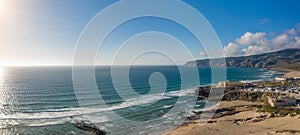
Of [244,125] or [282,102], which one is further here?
[282,102]

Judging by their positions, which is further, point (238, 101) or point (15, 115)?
point (238, 101)

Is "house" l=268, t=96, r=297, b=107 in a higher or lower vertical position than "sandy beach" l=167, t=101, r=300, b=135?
higher

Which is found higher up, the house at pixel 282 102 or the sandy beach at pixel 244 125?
the house at pixel 282 102

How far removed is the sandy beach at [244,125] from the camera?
2695 centimetres

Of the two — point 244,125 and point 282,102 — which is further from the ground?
point 282,102

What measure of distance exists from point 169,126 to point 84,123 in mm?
10493

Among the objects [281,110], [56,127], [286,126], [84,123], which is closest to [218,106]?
[281,110]

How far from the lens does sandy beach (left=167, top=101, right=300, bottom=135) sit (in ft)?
88.4

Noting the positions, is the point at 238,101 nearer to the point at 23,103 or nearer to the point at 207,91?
the point at 207,91

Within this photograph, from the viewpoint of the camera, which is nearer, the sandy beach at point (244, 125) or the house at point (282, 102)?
the sandy beach at point (244, 125)

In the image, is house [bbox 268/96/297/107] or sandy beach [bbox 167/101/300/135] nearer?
sandy beach [bbox 167/101/300/135]

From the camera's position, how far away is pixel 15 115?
33156mm

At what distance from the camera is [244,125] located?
2991 cm

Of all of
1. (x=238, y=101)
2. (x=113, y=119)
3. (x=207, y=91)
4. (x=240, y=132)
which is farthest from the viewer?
(x=207, y=91)
